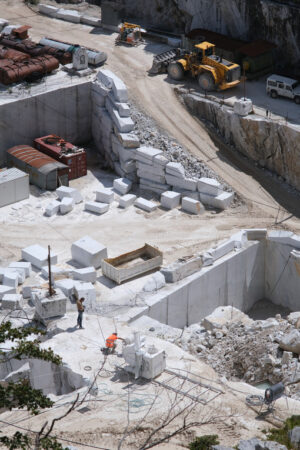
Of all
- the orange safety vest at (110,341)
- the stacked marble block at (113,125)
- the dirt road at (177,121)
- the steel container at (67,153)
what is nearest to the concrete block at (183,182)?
the dirt road at (177,121)

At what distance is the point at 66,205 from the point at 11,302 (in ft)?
26.7

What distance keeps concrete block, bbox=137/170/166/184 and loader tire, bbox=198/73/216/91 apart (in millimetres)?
5597

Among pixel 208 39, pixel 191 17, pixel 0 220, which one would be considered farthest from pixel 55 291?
pixel 191 17

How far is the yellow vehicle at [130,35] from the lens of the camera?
4734cm

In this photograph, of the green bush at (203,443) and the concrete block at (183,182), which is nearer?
the green bush at (203,443)

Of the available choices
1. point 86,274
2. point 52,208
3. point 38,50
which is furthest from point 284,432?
point 38,50

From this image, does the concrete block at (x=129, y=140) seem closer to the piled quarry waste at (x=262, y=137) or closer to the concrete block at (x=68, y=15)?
the piled quarry waste at (x=262, y=137)

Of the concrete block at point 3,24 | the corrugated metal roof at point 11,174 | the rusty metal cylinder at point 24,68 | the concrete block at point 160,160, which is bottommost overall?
the corrugated metal roof at point 11,174

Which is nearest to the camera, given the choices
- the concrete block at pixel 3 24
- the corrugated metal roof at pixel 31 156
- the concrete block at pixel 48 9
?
the corrugated metal roof at pixel 31 156

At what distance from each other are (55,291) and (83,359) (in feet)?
11.2

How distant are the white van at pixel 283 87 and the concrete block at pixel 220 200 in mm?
6225

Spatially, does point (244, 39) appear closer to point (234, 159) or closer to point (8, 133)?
point (234, 159)

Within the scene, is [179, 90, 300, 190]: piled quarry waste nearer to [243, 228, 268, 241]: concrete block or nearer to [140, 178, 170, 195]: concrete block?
[243, 228, 268, 241]: concrete block

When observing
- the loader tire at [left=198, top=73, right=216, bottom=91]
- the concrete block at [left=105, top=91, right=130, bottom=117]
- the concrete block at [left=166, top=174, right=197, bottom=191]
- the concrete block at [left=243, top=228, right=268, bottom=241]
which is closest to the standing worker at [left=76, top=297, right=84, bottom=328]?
the concrete block at [left=243, top=228, right=268, bottom=241]
